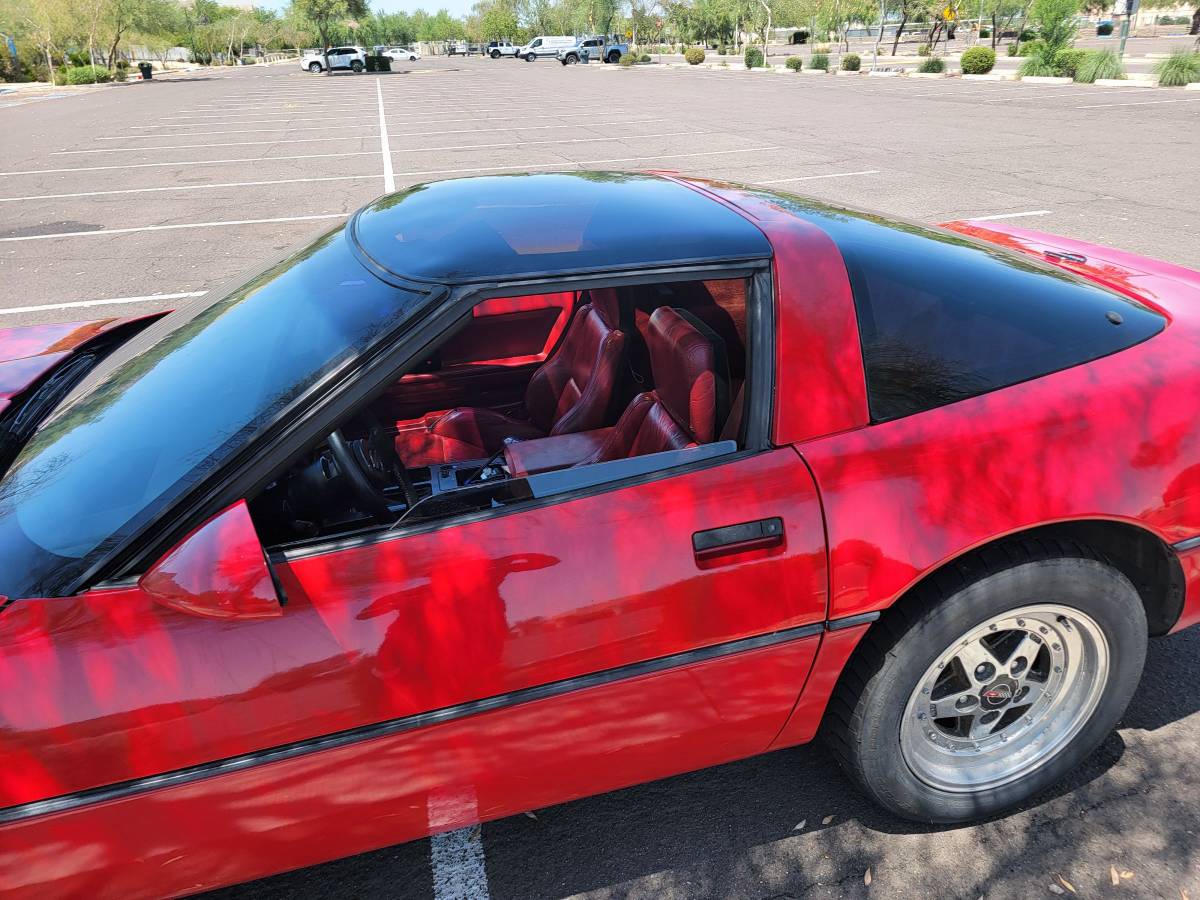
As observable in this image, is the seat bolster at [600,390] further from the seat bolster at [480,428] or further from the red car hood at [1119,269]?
the red car hood at [1119,269]

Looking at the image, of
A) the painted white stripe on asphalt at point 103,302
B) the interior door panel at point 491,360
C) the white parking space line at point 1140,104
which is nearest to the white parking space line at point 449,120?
the white parking space line at point 1140,104

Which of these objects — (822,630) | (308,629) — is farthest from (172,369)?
(822,630)

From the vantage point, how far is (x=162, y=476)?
5.56 feet

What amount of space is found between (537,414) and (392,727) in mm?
1566

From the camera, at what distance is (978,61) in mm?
28688

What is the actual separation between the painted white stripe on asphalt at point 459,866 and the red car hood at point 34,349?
165 centimetres

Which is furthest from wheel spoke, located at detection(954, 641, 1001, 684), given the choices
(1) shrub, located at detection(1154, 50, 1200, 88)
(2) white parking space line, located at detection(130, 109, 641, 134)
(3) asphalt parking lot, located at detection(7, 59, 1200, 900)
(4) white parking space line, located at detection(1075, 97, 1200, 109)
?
(1) shrub, located at detection(1154, 50, 1200, 88)

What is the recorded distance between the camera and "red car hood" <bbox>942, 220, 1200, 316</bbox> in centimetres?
244

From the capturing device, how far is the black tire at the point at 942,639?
1.88m

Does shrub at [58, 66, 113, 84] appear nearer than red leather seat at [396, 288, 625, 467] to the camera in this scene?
No

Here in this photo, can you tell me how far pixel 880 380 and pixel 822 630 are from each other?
567 mm

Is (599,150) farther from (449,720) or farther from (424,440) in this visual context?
(449,720)

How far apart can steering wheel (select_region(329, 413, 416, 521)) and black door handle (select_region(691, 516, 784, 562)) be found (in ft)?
2.40

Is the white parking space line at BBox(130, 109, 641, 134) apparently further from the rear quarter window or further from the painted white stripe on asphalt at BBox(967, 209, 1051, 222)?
the rear quarter window
